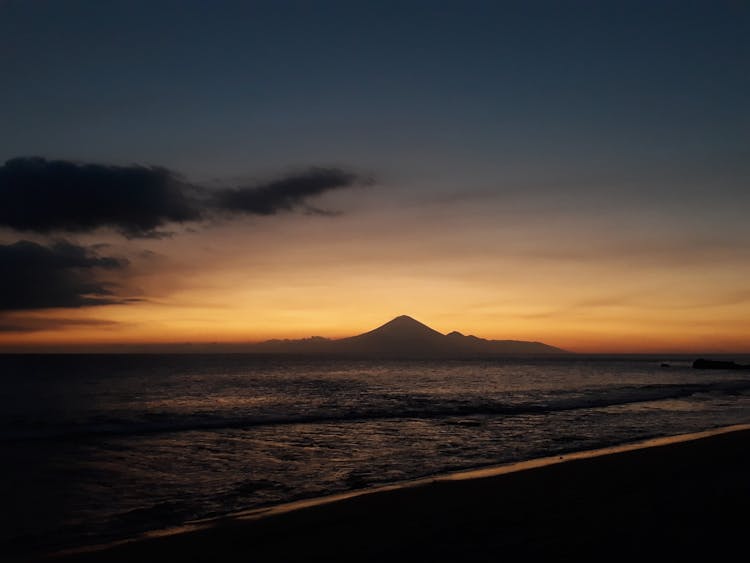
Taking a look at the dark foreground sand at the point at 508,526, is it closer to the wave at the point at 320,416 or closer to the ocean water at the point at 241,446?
the ocean water at the point at 241,446

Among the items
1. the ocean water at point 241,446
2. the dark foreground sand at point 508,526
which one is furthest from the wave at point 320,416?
the dark foreground sand at point 508,526

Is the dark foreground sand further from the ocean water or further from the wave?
the wave

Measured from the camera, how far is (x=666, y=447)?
56.7 feet

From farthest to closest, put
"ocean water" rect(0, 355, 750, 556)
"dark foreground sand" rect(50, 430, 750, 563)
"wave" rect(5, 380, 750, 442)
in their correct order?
1. "wave" rect(5, 380, 750, 442)
2. "ocean water" rect(0, 355, 750, 556)
3. "dark foreground sand" rect(50, 430, 750, 563)

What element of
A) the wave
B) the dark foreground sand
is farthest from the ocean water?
the dark foreground sand

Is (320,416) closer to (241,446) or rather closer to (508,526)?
(241,446)

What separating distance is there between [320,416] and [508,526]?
71.5ft

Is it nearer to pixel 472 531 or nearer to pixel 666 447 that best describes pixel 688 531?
pixel 472 531

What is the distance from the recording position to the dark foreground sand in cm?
754

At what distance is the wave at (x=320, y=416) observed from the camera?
24.0 m

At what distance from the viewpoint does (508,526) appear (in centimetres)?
873

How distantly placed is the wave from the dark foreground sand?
1572 centimetres

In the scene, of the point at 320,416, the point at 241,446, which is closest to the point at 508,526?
the point at 241,446

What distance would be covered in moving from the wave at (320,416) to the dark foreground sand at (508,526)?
51.6ft
